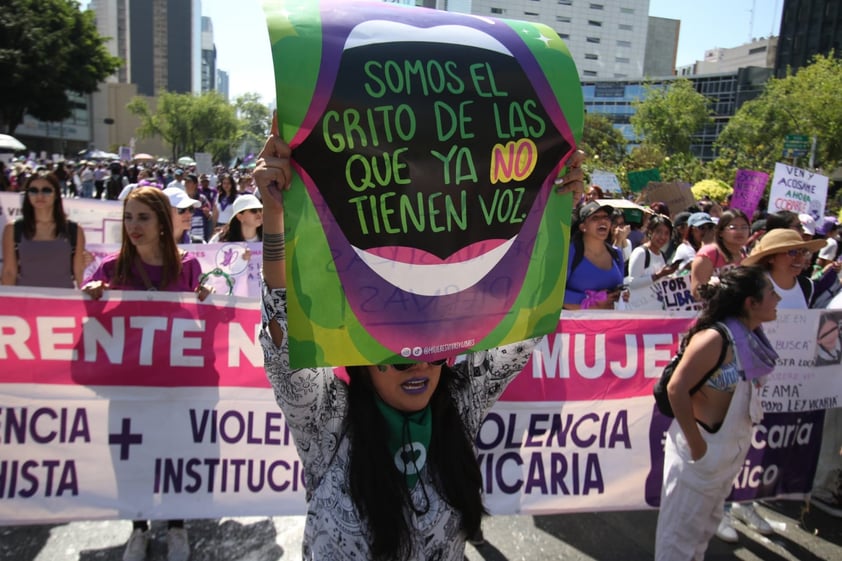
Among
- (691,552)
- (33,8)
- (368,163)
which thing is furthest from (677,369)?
(33,8)

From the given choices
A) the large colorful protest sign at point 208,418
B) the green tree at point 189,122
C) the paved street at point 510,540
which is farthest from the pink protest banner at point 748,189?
the green tree at point 189,122

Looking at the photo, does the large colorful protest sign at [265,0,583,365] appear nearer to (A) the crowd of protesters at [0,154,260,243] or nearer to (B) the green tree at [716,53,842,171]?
(A) the crowd of protesters at [0,154,260,243]

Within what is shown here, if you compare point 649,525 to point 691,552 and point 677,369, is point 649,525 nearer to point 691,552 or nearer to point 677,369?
point 691,552

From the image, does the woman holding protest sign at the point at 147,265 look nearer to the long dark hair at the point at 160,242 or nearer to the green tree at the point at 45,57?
the long dark hair at the point at 160,242

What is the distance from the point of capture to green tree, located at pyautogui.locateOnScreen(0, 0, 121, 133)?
3809 cm

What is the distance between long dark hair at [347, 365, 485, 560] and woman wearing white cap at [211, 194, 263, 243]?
15.1 feet

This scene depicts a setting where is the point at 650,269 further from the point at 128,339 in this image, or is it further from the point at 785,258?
the point at 128,339

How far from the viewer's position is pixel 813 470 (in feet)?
13.6

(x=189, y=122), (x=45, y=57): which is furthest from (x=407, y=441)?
(x=189, y=122)

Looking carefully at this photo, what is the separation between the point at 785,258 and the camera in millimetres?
3803

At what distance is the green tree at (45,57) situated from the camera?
125ft

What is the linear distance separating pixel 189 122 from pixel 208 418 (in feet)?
254

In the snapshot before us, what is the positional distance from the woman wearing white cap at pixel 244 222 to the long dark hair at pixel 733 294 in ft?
14.0

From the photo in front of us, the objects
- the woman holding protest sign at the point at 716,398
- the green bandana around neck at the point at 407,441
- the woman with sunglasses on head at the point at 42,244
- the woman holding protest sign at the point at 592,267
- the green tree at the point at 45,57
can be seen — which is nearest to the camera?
the green bandana around neck at the point at 407,441
